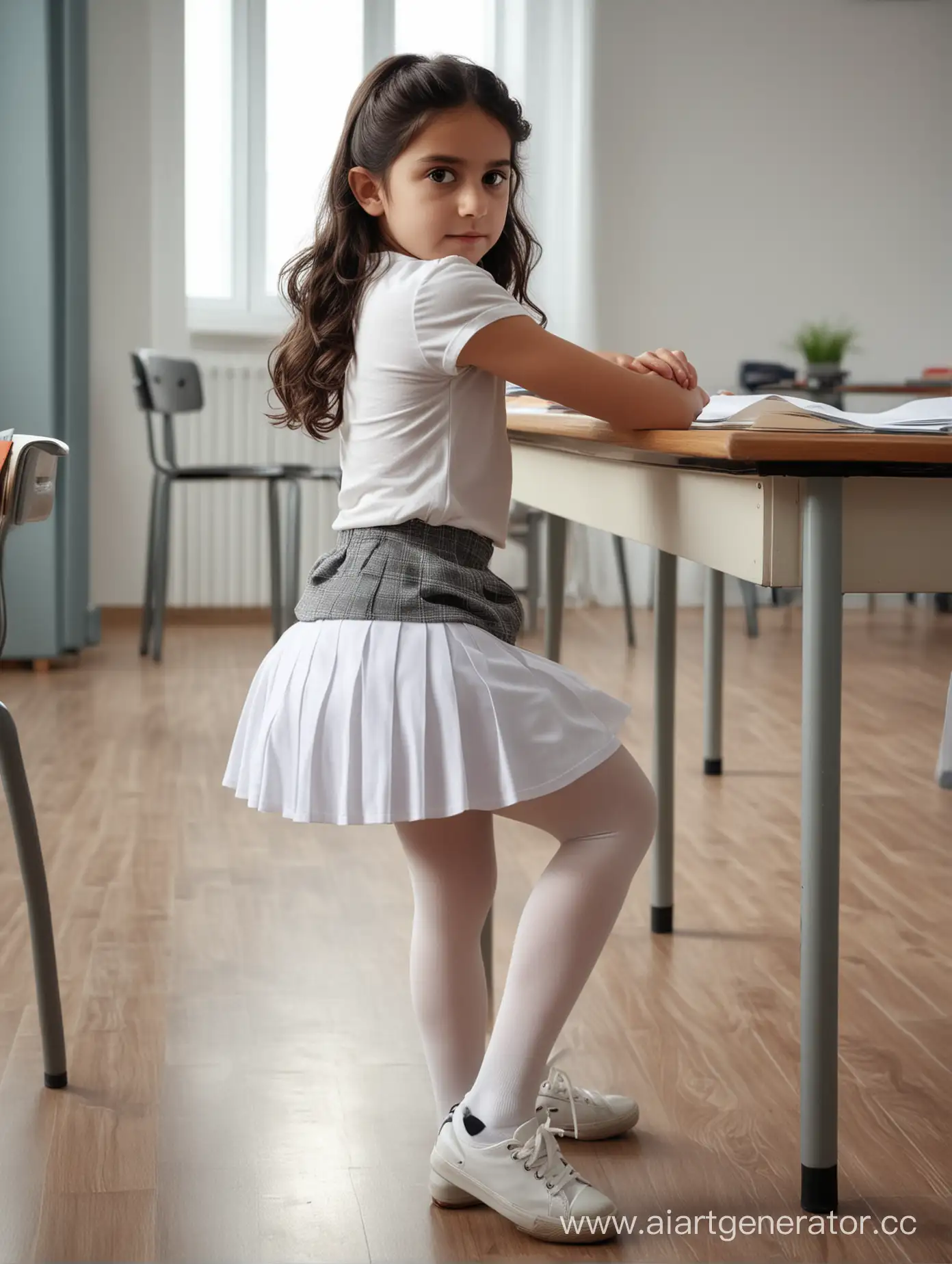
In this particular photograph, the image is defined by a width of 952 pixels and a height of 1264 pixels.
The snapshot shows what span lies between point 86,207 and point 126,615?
1.32 m

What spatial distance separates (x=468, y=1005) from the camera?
1.24 m

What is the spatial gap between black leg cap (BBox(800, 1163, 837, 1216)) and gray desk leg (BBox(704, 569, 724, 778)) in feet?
4.62

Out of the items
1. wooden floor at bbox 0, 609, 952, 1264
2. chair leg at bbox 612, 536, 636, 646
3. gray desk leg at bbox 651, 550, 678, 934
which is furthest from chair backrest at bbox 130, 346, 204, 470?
gray desk leg at bbox 651, 550, 678, 934

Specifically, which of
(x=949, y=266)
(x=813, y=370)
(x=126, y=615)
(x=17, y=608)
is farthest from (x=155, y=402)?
(x=949, y=266)

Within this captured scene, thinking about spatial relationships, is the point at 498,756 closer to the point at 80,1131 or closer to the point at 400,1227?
the point at 400,1227

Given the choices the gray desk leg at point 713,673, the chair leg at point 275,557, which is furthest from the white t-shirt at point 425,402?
the chair leg at point 275,557

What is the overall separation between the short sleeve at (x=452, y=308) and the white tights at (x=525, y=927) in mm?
344

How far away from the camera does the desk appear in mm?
1060

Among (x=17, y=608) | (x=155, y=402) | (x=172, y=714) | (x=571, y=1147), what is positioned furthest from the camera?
(x=155, y=402)

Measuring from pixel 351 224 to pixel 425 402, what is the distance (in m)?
0.20

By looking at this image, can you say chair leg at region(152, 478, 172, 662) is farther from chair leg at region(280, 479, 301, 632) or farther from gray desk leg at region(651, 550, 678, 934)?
gray desk leg at region(651, 550, 678, 934)

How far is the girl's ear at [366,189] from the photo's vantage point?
1.25 m

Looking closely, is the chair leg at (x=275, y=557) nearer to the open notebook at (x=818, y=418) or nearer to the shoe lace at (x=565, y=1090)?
the shoe lace at (x=565, y=1090)

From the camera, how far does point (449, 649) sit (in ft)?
3.76
